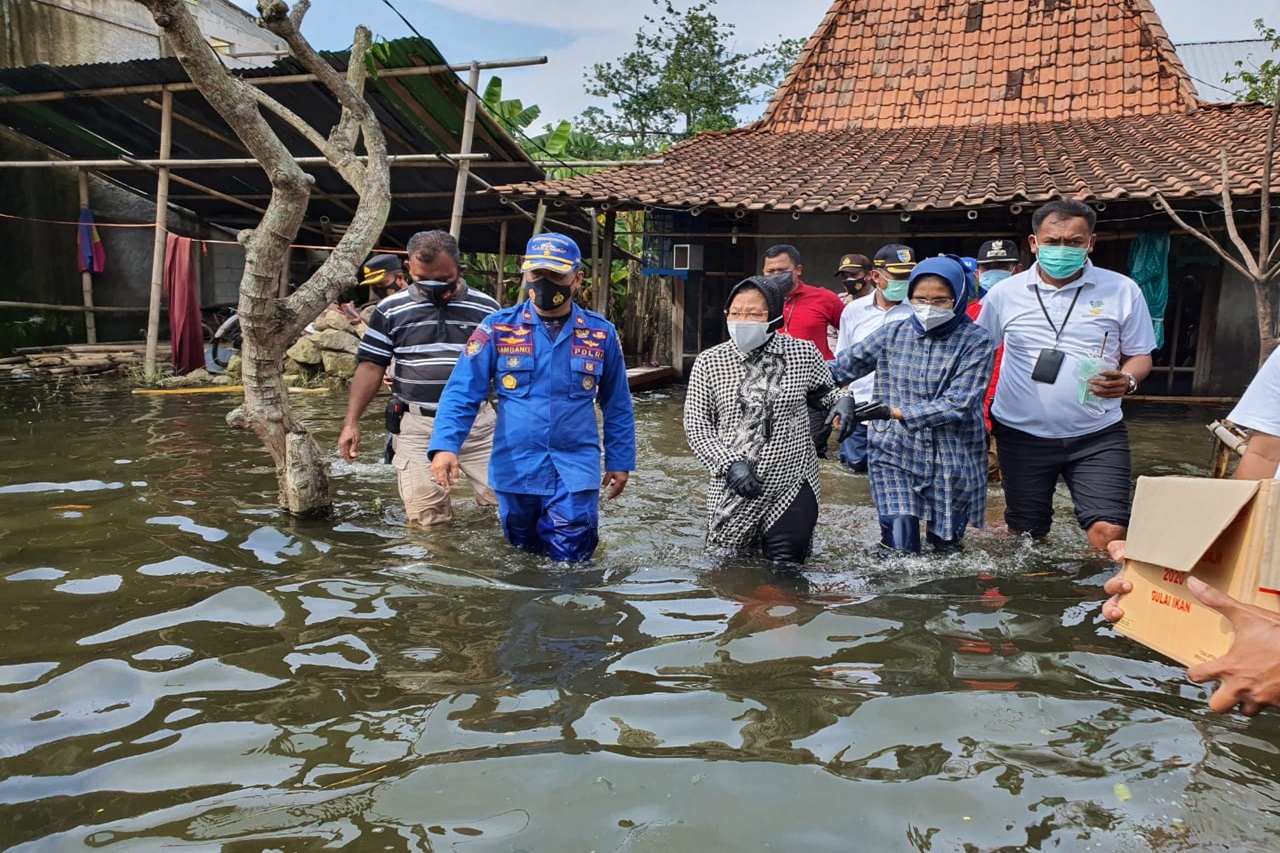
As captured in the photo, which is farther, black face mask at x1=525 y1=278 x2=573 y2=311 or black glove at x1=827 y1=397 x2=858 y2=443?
black face mask at x1=525 y1=278 x2=573 y2=311

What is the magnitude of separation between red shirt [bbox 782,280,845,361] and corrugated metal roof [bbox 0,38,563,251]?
5.59m

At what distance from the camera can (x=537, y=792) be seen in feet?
8.46

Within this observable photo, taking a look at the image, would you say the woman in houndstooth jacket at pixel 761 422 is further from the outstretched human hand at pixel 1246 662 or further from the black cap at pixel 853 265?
the black cap at pixel 853 265

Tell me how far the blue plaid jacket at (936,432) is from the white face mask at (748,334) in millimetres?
706

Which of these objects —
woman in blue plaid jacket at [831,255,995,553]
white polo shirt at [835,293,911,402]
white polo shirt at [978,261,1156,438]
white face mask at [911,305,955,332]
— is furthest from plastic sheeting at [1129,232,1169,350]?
white face mask at [911,305,955,332]

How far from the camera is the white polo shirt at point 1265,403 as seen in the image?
113 inches

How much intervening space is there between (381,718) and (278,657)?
75 centimetres

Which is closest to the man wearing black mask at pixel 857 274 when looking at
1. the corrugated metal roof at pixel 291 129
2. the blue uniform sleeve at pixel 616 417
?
the blue uniform sleeve at pixel 616 417

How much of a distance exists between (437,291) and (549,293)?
1102 millimetres

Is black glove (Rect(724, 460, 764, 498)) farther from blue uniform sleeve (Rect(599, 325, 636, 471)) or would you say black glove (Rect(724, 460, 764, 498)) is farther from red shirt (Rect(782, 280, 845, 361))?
red shirt (Rect(782, 280, 845, 361))

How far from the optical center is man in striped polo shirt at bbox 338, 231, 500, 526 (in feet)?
17.5

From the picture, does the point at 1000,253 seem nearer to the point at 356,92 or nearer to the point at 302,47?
the point at 356,92

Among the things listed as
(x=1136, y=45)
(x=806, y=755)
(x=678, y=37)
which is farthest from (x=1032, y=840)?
(x=678, y=37)

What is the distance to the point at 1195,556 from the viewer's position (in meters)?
2.12
